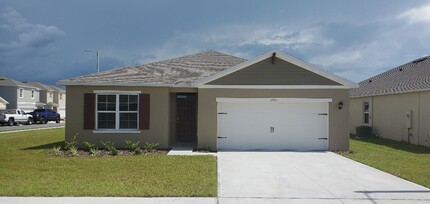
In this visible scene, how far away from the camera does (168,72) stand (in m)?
17.8

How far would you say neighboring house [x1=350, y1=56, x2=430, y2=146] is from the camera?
1828cm

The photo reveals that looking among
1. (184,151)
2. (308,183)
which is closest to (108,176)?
(308,183)

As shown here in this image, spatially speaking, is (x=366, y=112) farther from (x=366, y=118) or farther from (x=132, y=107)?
(x=132, y=107)

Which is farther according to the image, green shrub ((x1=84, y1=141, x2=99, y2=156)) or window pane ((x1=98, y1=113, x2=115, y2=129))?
window pane ((x1=98, y1=113, x2=115, y2=129))

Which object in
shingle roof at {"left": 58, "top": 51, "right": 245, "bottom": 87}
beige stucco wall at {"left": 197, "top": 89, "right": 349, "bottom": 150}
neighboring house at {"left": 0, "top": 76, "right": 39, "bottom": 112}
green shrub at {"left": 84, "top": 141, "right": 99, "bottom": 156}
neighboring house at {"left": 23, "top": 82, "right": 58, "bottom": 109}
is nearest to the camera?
green shrub at {"left": 84, "top": 141, "right": 99, "bottom": 156}

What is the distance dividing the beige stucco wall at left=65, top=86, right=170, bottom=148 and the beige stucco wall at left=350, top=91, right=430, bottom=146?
1170 centimetres

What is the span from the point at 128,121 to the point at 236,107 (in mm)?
4459

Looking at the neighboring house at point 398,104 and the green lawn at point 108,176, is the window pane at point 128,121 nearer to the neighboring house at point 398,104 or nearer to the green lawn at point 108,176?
the green lawn at point 108,176

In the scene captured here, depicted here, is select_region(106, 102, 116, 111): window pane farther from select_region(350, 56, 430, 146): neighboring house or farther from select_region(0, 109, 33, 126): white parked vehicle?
select_region(0, 109, 33, 126): white parked vehicle

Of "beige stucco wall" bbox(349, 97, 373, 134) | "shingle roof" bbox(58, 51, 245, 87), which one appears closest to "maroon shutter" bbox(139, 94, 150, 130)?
"shingle roof" bbox(58, 51, 245, 87)

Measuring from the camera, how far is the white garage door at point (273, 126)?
15.9 meters

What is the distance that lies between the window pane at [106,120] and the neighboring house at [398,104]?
1363 cm

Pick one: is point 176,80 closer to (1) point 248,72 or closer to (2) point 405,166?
(1) point 248,72

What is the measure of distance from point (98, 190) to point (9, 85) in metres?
48.3
